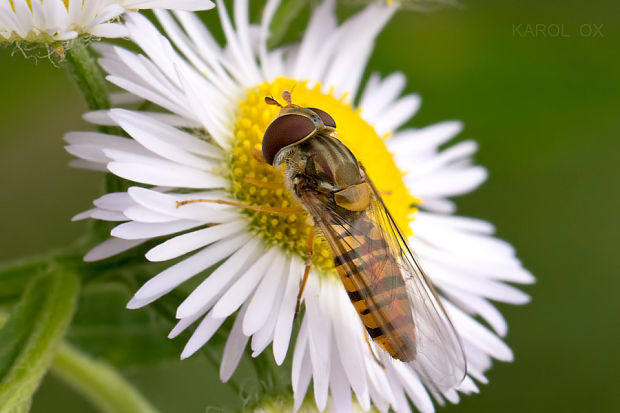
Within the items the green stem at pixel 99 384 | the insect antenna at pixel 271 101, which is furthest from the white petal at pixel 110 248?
the green stem at pixel 99 384

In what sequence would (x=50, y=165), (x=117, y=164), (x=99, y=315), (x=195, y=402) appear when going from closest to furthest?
(x=117, y=164) < (x=99, y=315) < (x=195, y=402) < (x=50, y=165)

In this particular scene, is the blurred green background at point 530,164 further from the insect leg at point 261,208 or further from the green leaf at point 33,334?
the insect leg at point 261,208

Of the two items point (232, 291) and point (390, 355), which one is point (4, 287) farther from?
point (390, 355)

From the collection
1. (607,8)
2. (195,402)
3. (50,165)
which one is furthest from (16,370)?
(607,8)

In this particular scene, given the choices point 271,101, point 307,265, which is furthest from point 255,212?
point 271,101

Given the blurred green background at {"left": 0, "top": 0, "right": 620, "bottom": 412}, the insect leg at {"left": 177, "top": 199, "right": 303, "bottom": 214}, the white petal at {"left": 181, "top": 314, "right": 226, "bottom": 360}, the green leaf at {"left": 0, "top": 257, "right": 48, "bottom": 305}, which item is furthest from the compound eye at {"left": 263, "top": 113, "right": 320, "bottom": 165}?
the blurred green background at {"left": 0, "top": 0, "right": 620, "bottom": 412}

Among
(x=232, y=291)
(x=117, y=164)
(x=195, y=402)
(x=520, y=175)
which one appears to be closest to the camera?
(x=117, y=164)

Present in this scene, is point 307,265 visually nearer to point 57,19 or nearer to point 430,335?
point 430,335
